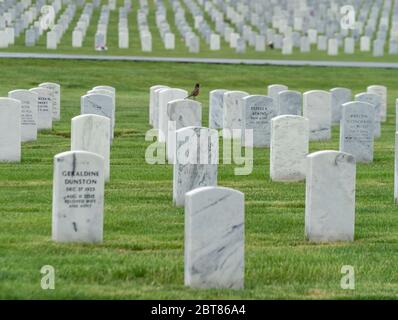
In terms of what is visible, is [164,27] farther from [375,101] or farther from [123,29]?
[375,101]

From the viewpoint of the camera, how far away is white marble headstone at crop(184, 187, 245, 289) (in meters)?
10.4

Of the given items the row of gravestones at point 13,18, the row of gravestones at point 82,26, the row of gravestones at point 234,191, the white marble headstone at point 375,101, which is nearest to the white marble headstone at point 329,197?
the row of gravestones at point 234,191

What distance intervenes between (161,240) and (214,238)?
2169 mm

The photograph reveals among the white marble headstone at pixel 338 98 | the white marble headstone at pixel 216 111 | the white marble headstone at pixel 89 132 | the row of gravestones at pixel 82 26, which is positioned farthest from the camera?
the row of gravestones at pixel 82 26

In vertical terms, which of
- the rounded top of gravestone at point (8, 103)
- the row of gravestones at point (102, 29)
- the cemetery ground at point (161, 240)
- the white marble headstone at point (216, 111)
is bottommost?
the cemetery ground at point (161, 240)

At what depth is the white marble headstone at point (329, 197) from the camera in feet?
42.1

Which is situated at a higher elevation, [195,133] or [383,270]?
[195,133]

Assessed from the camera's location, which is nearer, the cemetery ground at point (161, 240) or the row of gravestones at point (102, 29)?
the cemetery ground at point (161, 240)

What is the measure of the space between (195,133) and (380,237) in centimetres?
274

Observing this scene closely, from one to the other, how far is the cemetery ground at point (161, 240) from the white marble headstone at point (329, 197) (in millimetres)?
202

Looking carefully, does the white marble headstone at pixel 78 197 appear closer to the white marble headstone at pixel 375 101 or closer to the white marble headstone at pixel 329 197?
the white marble headstone at pixel 329 197
